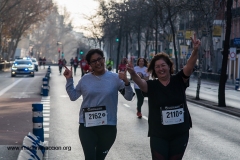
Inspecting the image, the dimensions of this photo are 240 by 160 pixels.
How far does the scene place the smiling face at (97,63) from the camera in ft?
27.4

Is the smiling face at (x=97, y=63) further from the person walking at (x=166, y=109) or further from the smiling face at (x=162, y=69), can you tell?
the smiling face at (x=162, y=69)

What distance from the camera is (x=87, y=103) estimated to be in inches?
333

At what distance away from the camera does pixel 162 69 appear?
7785mm

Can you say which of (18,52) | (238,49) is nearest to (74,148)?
(238,49)

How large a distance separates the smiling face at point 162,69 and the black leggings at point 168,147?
0.65 metres

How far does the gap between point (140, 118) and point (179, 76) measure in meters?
12.6

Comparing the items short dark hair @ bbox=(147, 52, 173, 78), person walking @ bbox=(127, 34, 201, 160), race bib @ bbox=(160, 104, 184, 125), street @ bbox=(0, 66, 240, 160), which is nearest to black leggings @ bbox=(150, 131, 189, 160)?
person walking @ bbox=(127, 34, 201, 160)

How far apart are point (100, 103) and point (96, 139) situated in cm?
41

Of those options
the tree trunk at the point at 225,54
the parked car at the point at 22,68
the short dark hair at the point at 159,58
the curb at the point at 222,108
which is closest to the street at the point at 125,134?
the curb at the point at 222,108

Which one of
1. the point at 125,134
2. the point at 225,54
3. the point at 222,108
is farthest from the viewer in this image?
the point at 225,54

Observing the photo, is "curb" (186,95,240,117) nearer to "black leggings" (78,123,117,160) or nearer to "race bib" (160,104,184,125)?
"black leggings" (78,123,117,160)

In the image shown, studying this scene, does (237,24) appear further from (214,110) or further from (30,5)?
(214,110)

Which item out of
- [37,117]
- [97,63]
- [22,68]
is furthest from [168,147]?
[22,68]

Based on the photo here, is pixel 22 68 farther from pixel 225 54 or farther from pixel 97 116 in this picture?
pixel 97 116
